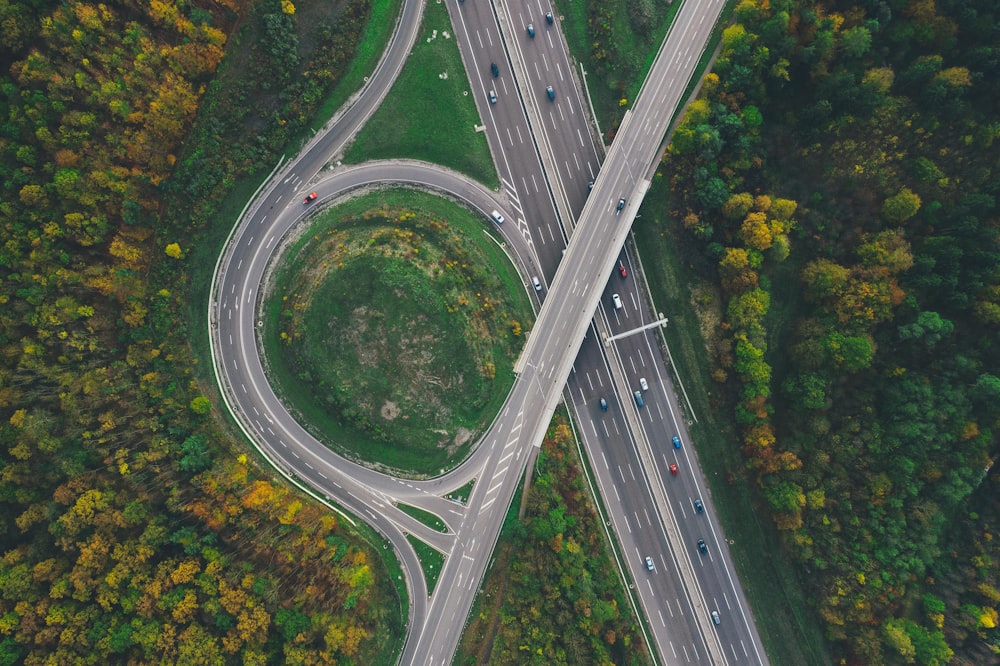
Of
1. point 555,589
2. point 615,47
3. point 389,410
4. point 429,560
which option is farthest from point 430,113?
point 555,589

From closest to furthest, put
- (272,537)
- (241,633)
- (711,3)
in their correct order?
(241,633), (272,537), (711,3)

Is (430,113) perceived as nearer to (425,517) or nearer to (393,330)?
(393,330)

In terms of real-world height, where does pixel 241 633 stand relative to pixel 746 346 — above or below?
below

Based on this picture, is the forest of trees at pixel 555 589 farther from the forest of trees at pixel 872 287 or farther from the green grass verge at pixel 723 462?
the forest of trees at pixel 872 287

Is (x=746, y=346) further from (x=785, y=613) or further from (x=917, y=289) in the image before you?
(x=785, y=613)

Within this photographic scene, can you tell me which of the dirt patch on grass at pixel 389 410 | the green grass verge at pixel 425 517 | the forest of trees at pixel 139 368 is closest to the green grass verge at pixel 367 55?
the forest of trees at pixel 139 368

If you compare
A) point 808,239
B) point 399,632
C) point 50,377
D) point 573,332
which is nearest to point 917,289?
point 808,239
